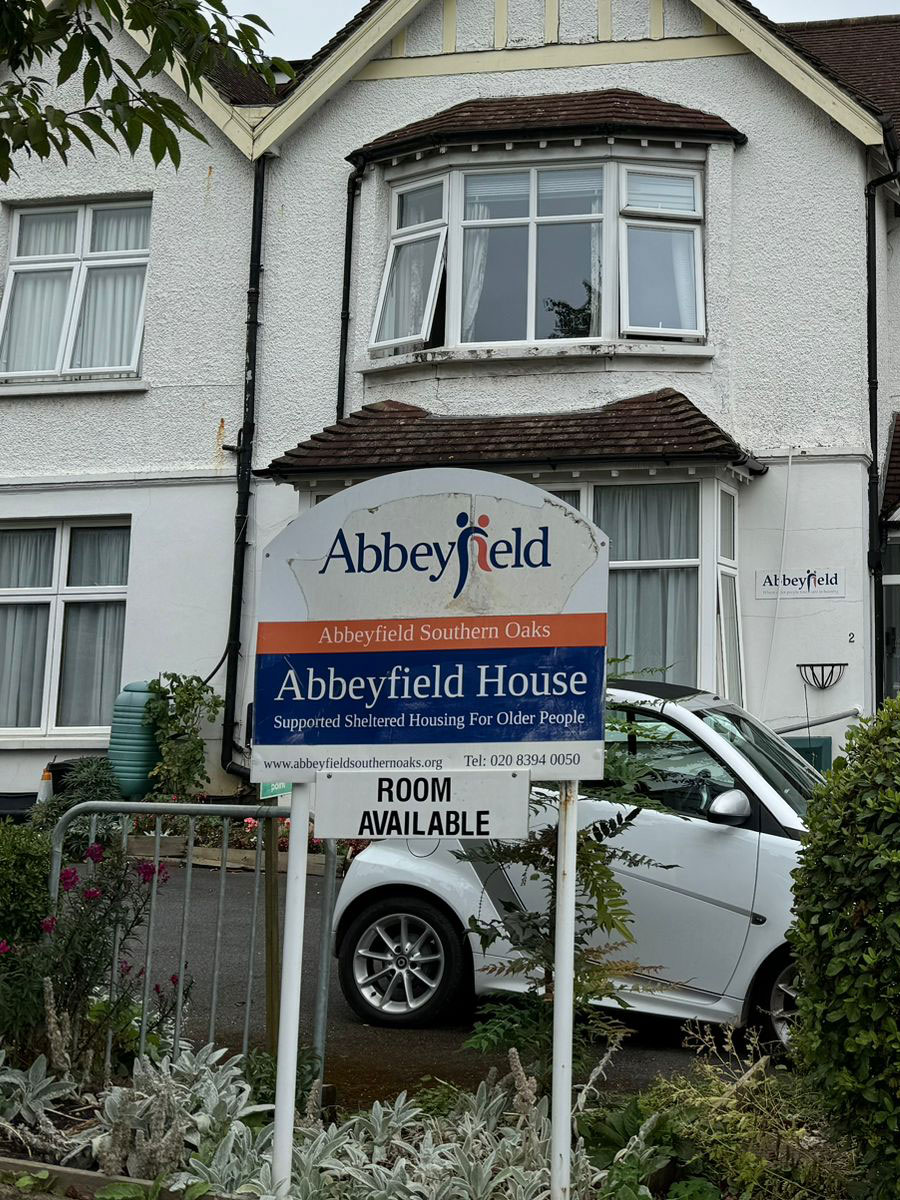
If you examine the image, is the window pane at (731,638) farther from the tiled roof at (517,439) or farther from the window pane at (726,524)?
the tiled roof at (517,439)

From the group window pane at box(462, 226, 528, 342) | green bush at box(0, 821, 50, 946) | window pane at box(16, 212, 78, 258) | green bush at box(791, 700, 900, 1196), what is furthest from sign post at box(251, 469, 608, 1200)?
window pane at box(16, 212, 78, 258)

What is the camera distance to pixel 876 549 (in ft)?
46.3

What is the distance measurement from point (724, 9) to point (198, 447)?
270 inches

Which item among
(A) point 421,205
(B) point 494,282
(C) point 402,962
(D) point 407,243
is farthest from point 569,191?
(C) point 402,962

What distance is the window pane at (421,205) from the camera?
15.4m

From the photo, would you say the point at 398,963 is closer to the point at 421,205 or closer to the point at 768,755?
the point at 768,755

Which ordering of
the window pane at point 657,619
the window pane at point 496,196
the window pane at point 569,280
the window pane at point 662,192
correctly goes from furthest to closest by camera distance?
the window pane at point 496,196 < the window pane at point 662,192 < the window pane at point 569,280 < the window pane at point 657,619

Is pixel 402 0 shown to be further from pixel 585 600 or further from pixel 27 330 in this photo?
pixel 585 600

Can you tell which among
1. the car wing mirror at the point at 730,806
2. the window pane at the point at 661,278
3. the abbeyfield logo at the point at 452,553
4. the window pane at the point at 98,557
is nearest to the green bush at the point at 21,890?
the abbeyfield logo at the point at 452,553

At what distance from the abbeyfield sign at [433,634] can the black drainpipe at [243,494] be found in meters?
10.2

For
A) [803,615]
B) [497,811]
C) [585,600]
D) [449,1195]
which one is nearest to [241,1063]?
[449,1195]

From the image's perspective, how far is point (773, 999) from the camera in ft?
24.1

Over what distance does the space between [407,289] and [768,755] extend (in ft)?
28.6

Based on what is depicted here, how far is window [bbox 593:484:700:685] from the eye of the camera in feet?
45.5
